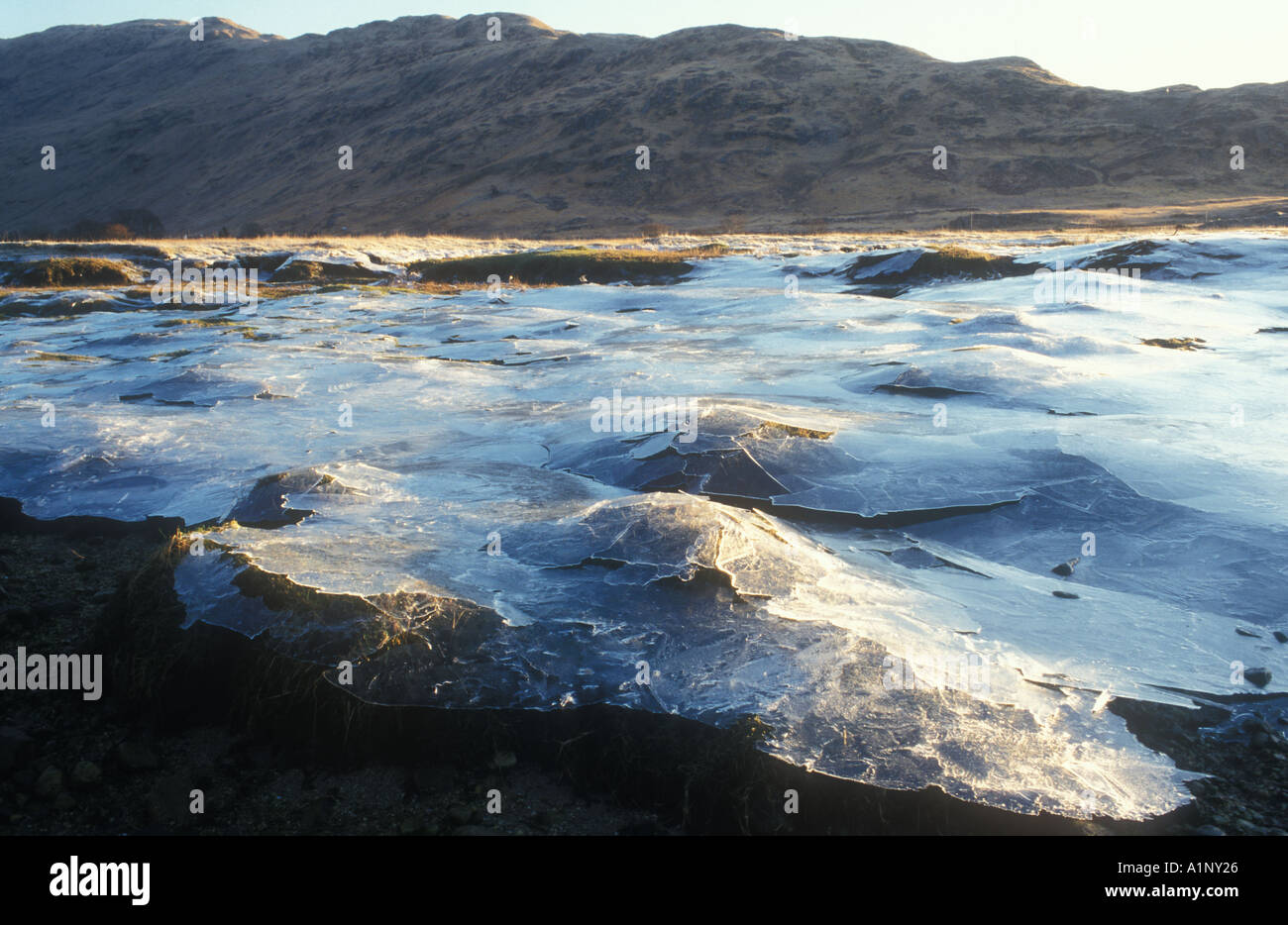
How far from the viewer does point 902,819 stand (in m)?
3.92

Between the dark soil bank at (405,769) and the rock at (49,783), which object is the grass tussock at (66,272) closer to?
the dark soil bank at (405,769)

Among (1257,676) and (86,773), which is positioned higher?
(1257,676)

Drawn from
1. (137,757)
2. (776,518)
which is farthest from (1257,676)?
(137,757)

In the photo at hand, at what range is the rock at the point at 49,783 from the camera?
14.0 ft

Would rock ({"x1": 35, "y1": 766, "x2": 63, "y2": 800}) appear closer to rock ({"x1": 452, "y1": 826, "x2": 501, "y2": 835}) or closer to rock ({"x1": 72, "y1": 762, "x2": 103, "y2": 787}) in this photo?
rock ({"x1": 72, "y1": 762, "x2": 103, "y2": 787})

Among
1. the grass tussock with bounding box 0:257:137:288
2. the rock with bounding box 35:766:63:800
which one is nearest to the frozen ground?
the rock with bounding box 35:766:63:800

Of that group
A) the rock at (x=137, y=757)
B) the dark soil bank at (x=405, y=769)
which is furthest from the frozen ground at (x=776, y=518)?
the rock at (x=137, y=757)

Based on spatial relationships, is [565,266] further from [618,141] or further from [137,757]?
[618,141]

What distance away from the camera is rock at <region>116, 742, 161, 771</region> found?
4.49 meters

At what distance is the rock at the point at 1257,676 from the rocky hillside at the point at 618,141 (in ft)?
139

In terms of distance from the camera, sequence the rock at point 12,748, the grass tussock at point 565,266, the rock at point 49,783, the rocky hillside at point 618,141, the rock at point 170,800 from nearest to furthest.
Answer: the rock at point 170,800
the rock at point 49,783
the rock at point 12,748
the grass tussock at point 565,266
the rocky hillside at point 618,141

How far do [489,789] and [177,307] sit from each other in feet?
58.5

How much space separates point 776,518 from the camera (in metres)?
6.31

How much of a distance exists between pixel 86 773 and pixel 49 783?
0.48 feet
